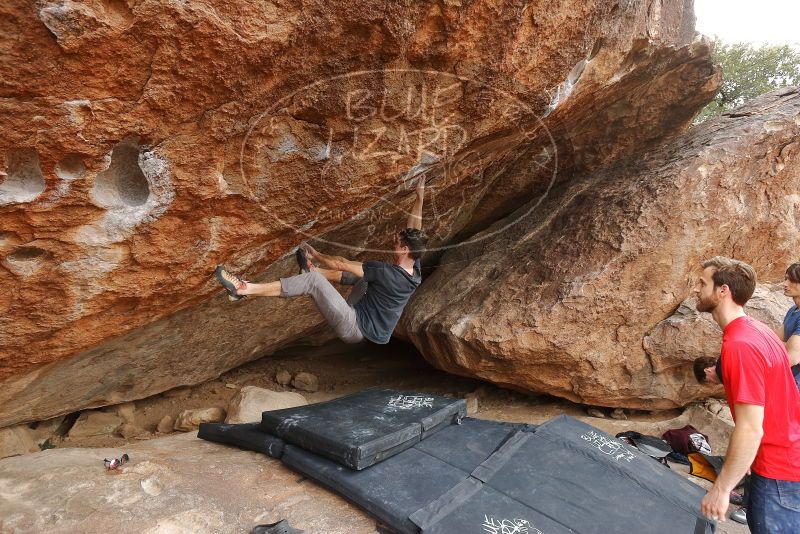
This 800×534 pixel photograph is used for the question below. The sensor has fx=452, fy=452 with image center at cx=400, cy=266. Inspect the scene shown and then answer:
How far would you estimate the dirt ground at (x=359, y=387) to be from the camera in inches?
174

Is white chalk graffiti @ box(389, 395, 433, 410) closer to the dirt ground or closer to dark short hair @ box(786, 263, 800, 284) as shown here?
the dirt ground

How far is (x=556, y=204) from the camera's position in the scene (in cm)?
491

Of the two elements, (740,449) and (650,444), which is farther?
(650,444)

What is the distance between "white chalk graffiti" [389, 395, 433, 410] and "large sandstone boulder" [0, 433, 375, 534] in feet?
3.24

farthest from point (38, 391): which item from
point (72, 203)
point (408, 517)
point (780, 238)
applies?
point (780, 238)

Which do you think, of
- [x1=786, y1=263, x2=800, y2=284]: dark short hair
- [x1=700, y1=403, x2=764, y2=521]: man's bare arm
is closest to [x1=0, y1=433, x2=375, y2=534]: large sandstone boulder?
[x1=700, y1=403, x2=764, y2=521]: man's bare arm

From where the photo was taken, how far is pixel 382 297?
334 cm

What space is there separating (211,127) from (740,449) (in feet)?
9.20

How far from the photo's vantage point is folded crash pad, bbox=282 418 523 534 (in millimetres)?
2297

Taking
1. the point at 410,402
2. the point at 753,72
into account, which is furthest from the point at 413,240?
the point at 753,72

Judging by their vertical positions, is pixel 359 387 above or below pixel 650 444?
→ below

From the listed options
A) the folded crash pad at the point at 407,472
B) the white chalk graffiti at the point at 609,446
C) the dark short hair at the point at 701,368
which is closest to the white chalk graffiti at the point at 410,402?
the folded crash pad at the point at 407,472

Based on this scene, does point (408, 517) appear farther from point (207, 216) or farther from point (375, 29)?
point (375, 29)

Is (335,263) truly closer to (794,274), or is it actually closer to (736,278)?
(736,278)
